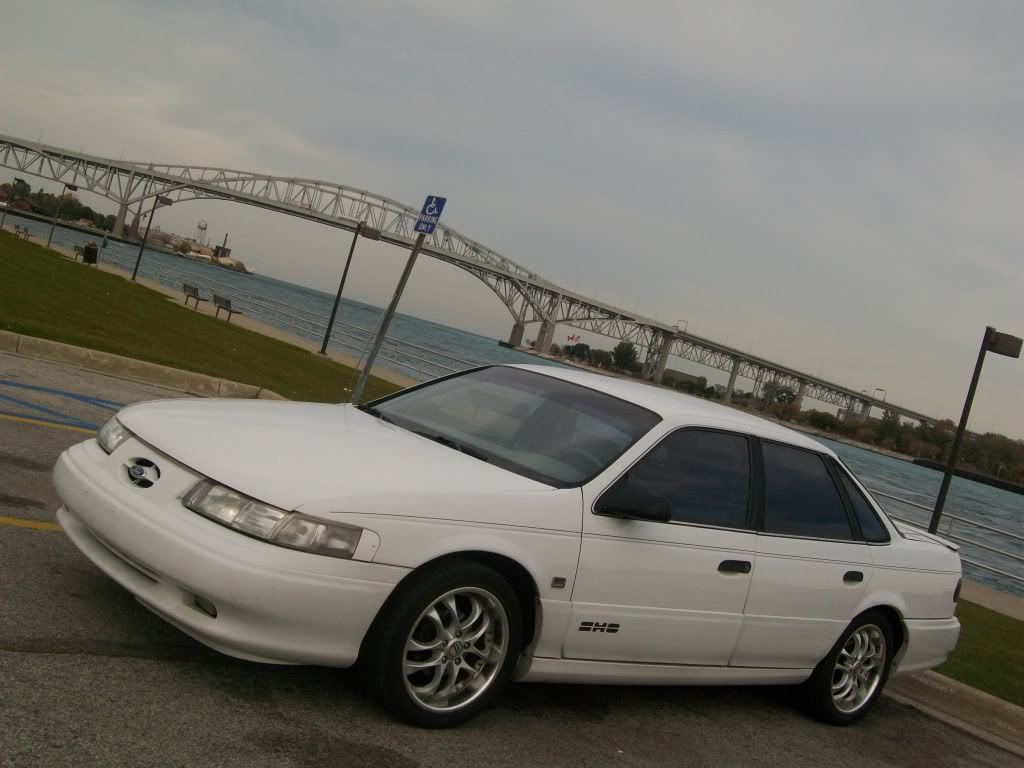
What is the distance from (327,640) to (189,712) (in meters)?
0.51

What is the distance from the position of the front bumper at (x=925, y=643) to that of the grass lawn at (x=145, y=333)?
32.7ft

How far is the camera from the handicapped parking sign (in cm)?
1136

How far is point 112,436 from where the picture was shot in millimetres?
4293

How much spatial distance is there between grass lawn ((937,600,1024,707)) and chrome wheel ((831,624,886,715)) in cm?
182

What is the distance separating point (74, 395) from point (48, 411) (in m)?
1.28

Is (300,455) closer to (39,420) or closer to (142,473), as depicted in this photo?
(142,473)

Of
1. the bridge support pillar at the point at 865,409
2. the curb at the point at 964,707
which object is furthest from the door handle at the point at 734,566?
the bridge support pillar at the point at 865,409

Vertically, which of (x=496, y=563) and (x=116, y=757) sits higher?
(x=496, y=563)

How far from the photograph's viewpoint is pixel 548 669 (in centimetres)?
429

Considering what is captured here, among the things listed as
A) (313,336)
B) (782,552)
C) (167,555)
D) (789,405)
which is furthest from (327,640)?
(789,405)

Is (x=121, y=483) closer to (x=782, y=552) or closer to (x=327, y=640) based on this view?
(x=327, y=640)

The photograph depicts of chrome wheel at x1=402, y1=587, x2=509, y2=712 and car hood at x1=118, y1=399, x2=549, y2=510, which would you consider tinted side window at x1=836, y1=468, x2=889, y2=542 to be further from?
chrome wheel at x1=402, y1=587, x2=509, y2=712

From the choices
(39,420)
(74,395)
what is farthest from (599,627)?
(74,395)

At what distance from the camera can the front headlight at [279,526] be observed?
11.7 feet
